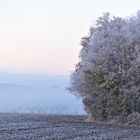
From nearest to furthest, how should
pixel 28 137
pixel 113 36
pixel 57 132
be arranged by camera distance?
pixel 28 137 → pixel 57 132 → pixel 113 36

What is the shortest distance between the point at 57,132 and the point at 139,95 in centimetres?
1044

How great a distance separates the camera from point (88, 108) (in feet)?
128

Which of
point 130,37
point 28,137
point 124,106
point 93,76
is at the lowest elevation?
point 28,137

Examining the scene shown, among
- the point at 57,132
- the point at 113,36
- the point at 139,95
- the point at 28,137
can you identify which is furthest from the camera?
the point at 113,36

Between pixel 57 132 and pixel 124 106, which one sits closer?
pixel 57 132

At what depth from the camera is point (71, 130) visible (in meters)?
27.9

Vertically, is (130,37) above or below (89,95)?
above

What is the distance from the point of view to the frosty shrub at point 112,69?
35688 millimetres

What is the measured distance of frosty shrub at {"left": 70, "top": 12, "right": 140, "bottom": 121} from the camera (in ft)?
117

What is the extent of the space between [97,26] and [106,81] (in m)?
5.43

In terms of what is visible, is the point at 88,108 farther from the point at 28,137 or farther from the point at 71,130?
the point at 28,137

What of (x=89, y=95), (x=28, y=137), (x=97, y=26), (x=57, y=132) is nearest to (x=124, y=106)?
(x=89, y=95)

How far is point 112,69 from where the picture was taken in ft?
119

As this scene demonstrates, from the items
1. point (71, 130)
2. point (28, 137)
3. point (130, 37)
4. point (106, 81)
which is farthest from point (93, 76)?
point (28, 137)
